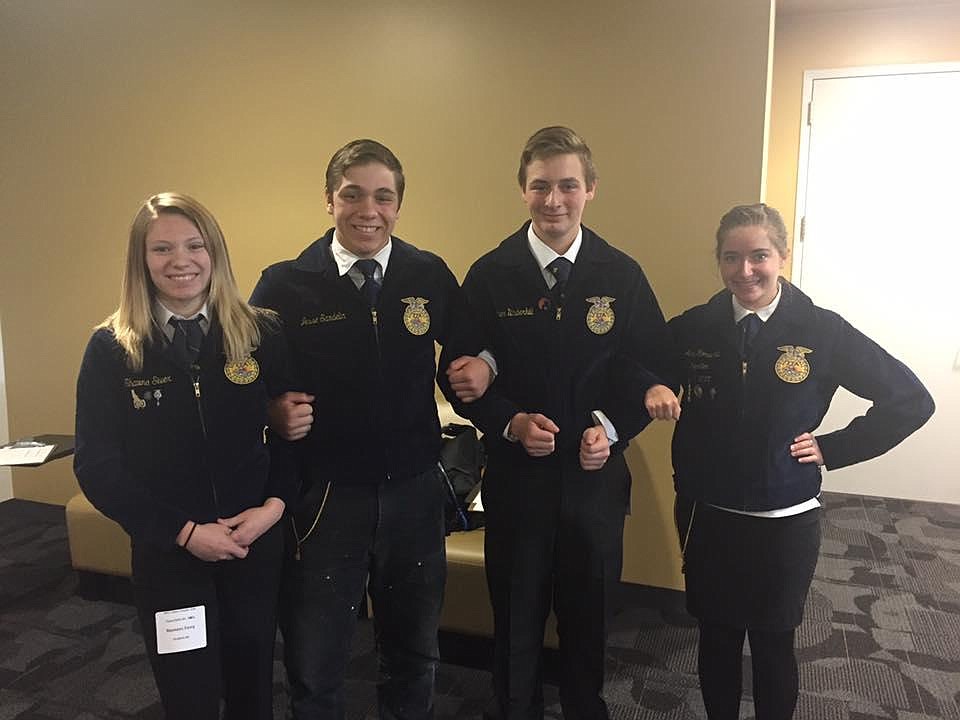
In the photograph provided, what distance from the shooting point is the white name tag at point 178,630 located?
4.96ft

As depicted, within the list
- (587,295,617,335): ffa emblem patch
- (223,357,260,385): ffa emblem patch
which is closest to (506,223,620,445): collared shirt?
(587,295,617,335): ffa emblem patch

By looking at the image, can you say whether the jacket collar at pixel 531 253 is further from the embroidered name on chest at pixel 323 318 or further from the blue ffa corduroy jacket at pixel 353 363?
the embroidered name on chest at pixel 323 318

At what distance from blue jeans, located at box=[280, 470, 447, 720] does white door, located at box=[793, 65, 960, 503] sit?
11.1 ft

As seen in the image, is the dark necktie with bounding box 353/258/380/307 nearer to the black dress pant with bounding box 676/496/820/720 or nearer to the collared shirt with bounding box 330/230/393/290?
the collared shirt with bounding box 330/230/393/290

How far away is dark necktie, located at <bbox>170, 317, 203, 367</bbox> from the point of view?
1559 mm

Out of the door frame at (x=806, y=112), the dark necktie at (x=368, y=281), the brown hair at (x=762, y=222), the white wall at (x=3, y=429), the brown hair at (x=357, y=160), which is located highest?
the door frame at (x=806, y=112)

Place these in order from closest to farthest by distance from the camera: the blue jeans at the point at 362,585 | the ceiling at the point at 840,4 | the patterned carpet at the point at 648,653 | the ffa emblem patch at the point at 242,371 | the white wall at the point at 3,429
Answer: the ffa emblem patch at the point at 242,371 < the blue jeans at the point at 362,585 < the patterned carpet at the point at 648,653 < the ceiling at the point at 840,4 < the white wall at the point at 3,429

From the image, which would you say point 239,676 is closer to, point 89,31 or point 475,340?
point 475,340

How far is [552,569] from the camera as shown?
1.83m

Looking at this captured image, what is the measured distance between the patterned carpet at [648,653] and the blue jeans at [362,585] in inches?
23.5

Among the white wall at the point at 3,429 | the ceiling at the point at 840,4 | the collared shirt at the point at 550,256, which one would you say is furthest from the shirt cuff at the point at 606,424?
the white wall at the point at 3,429

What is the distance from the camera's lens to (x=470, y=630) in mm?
2518

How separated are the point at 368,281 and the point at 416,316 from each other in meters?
0.15

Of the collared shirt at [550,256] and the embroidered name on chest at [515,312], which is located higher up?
the collared shirt at [550,256]
